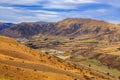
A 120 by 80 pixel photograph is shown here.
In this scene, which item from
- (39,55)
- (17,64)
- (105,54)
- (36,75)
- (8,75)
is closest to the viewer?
(8,75)

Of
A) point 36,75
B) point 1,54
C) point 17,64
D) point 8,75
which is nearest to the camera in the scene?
point 8,75

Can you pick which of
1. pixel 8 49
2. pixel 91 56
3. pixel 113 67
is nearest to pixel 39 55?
pixel 8 49

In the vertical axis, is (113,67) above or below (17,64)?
below

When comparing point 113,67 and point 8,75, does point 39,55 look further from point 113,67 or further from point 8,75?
point 113,67

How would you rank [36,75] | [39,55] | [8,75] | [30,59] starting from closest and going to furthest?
[8,75], [36,75], [30,59], [39,55]

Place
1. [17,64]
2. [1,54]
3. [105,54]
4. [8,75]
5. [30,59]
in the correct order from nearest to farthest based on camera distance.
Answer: [8,75] < [17,64] < [1,54] < [30,59] < [105,54]

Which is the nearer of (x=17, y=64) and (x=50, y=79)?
(x=50, y=79)

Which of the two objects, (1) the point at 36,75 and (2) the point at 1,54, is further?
(2) the point at 1,54

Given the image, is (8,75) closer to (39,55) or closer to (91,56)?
(39,55)

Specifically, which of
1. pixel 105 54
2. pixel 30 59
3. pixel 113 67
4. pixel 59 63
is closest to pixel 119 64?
pixel 113 67
